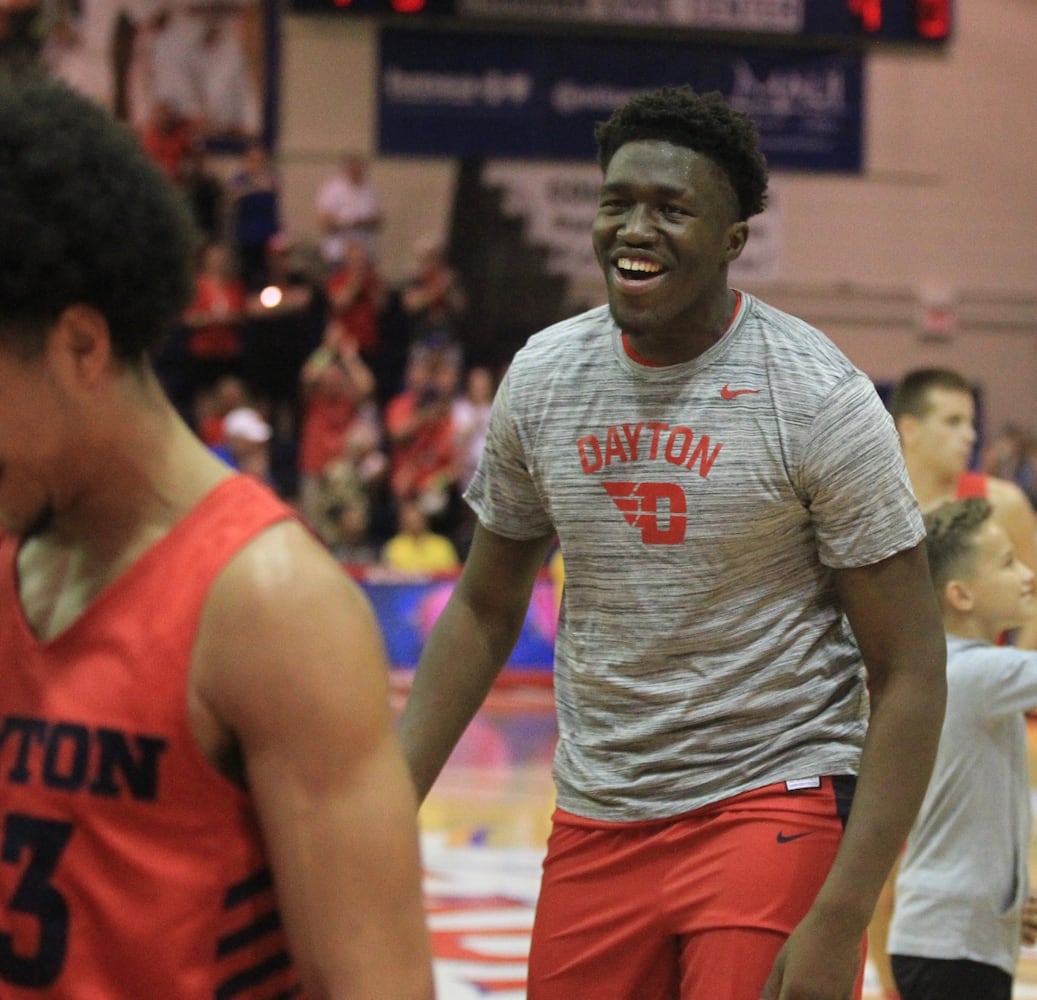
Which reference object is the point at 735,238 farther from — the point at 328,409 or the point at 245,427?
the point at 328,409

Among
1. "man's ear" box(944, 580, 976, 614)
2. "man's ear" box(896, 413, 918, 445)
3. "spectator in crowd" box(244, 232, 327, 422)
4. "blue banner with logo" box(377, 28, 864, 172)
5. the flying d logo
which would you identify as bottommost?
"spectator in crowd" box(244, 232, 327, 422)

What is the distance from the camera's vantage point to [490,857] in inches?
306

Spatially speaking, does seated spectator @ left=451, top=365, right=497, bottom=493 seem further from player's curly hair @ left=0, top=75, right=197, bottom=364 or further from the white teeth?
player's curly hair @ left=0, top=75, right=197, bottom=364

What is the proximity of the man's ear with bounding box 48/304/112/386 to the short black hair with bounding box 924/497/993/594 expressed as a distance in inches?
108

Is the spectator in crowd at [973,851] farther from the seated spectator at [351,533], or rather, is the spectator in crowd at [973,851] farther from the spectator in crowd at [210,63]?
the spectator in crowd at [210,63]

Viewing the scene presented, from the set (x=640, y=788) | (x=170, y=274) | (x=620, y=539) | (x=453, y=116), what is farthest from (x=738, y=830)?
(x=453, y=116)

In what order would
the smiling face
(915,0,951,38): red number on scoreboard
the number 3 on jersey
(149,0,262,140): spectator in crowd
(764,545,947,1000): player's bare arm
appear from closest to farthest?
the number 3 on jersey, (764,545,947,1000): player's bare arm, the smiling face, (149,0,262,140): spectator in crowd, (915,0,951,38): red number on scoreboard

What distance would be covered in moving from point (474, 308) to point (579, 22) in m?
3.54

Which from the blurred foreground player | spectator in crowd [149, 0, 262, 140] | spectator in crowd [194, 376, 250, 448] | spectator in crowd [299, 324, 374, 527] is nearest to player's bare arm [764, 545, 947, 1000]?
the blurred foreground player

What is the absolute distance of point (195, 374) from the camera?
653 inches

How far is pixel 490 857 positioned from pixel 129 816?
6.11 meters

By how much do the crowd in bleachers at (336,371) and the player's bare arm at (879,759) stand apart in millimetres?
11321

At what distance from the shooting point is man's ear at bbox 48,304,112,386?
175cm

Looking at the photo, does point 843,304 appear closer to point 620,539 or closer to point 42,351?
point 620,539
